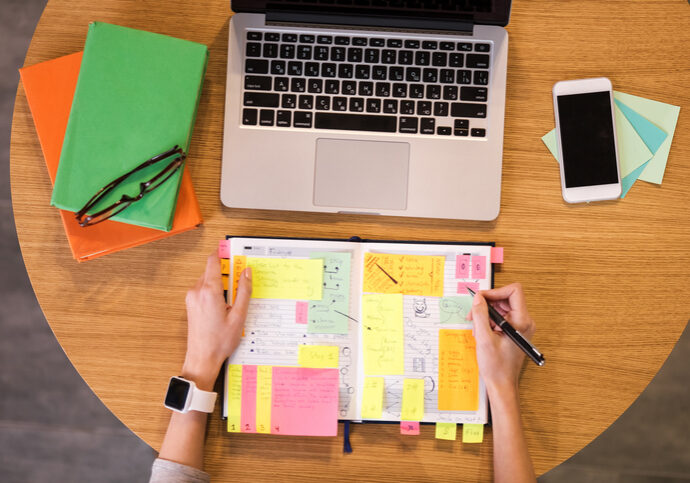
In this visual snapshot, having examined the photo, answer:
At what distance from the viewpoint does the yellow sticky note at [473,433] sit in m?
0.93

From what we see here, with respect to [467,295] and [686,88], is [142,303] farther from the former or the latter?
[686,88]

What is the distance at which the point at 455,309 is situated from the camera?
3.08 ft

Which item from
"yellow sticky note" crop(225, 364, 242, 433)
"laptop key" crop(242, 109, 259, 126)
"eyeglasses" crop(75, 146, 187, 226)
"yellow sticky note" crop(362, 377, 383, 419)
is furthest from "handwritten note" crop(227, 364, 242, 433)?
"laptop key" crop(242, 109, 259, 126)

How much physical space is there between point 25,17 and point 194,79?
1.06 meters

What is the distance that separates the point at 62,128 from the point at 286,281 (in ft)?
1.65

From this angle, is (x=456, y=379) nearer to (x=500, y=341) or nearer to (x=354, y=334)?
(x=500, y=341)

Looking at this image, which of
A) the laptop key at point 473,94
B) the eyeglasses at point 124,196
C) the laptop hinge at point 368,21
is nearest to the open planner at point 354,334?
the eyeglasses at point 124,196

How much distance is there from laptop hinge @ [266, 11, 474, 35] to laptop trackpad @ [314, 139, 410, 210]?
217mm

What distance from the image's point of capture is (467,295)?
94cm

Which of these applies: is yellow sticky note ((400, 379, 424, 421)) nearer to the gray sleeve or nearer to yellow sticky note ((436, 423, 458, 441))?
yellow sticky note ((436, 423, 458, 441))

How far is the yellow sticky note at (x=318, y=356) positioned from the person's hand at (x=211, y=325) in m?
0.12

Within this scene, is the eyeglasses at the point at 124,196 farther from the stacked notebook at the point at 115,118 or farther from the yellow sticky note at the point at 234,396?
the yellow sticky note at the point at 234,396

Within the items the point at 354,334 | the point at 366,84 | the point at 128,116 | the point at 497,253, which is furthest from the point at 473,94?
the point at 128,116

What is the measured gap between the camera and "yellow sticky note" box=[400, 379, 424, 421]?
0.92m
